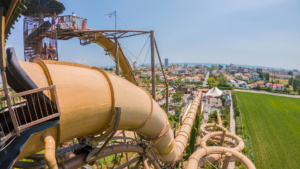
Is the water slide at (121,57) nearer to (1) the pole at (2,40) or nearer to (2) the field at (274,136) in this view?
Result: (1) the pole at (2,40)

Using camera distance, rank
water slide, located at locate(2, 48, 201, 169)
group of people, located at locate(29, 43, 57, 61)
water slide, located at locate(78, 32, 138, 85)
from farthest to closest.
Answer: group of people, located at locate(29, 43, 57, 61) → water slide, located at locate(78, 32, 138, 85) → water slide, located at locate(2, 48, 201, 169)

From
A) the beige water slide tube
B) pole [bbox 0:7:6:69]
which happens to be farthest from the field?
pole [bbox 0:7:6:69]

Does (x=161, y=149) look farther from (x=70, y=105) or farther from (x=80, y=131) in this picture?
(x=70, y=105)

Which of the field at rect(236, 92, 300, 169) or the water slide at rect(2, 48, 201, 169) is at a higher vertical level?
the water slide at rect(2, 48, 201, 169)

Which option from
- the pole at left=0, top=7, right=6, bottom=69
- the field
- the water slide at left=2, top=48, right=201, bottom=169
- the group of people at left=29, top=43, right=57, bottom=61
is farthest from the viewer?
the field

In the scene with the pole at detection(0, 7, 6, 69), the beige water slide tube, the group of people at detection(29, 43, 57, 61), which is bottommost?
the beige water slide tube

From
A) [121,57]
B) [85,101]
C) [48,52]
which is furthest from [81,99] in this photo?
[48,52]

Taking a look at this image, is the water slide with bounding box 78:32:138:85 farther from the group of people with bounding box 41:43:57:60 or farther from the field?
the field

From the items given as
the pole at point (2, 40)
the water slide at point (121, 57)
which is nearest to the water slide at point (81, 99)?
the pole at point (2, 40)
